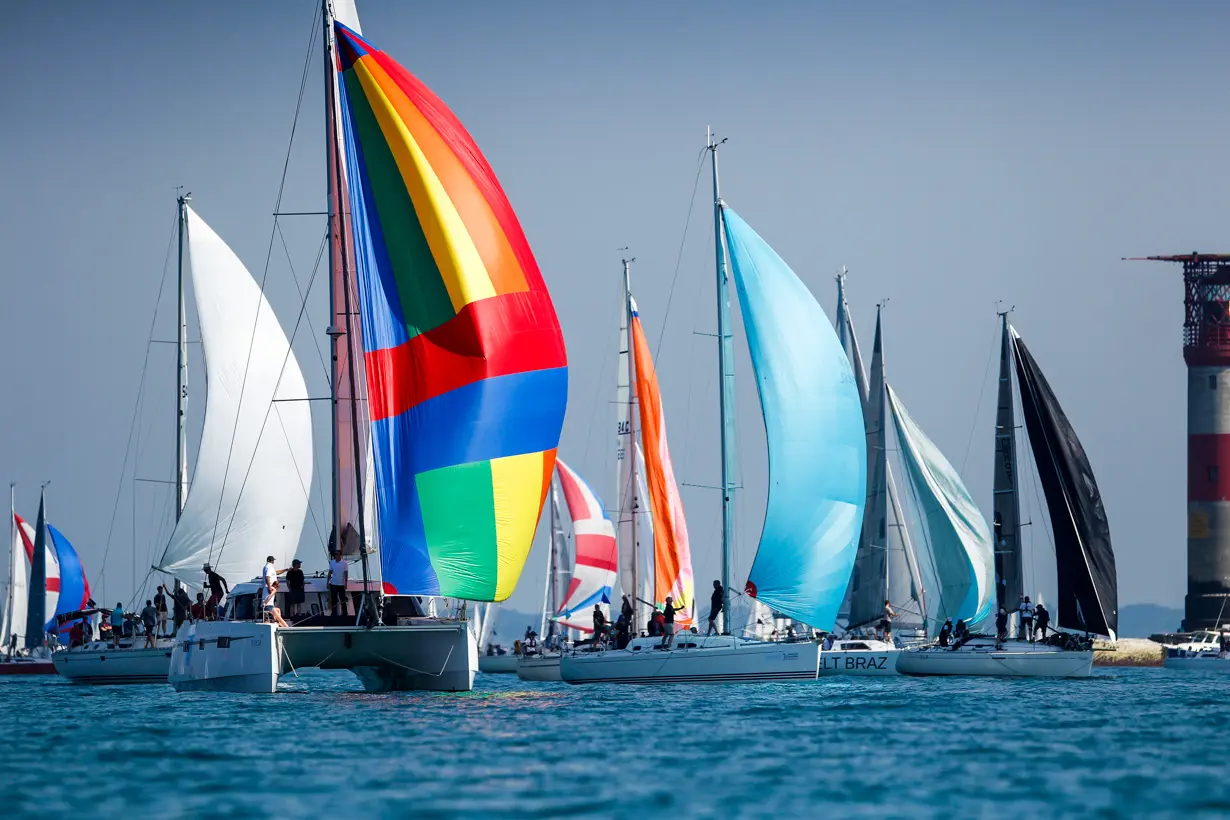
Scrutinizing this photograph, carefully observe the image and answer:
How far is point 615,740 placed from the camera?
21.5 m

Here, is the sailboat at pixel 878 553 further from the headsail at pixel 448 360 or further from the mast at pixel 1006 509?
the headsail at pixel 448 360

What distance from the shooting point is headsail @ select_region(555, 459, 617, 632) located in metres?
59.7

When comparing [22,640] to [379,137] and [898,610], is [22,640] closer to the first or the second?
[898,610]

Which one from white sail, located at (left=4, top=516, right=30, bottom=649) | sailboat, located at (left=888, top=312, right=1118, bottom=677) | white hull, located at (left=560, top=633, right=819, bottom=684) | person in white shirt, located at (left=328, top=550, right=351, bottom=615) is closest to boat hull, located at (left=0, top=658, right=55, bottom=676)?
white sail, located at (left=4, top=516, right=30, bottom=649)

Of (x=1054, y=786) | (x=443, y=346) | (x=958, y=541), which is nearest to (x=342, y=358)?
(x=443, y=346)

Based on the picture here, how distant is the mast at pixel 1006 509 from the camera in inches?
1708

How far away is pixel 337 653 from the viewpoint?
27.4 metres

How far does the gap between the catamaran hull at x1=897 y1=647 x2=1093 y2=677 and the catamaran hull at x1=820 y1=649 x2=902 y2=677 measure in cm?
168

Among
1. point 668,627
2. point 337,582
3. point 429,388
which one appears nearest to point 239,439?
point 668,627

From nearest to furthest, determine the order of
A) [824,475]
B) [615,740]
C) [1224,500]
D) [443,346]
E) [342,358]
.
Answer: [615,740]
[443,346]
[342,358]
[824,475]
[1224,500]

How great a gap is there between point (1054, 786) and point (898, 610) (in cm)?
3471

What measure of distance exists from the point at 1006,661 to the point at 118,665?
1996 centimetres

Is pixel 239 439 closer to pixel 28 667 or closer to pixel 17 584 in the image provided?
pixel 28 667

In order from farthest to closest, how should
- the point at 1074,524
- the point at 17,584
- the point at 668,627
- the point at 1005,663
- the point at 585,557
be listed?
the point at 17,584, the point at 585,557, the point at 1074,524, the point at 1005,663, the point at 668,627
